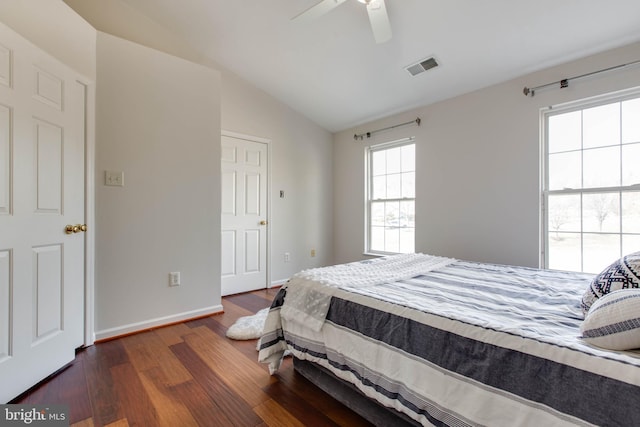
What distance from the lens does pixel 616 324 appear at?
846 mm

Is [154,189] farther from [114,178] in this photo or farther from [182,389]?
[182,389]

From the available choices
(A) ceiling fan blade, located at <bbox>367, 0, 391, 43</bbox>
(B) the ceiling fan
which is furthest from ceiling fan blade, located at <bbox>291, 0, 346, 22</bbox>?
(A) ceiling fan blade, located at <bbox>367, 0, 391, 43</bbox>

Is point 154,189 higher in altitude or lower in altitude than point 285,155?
lower

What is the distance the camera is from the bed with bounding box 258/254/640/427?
80 centimetres

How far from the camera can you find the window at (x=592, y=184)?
7.80ft

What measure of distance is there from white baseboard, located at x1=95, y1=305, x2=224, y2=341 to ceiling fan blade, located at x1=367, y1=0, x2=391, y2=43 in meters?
2.81

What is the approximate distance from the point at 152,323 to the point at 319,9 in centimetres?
279

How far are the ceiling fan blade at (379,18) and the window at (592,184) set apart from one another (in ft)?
5.95

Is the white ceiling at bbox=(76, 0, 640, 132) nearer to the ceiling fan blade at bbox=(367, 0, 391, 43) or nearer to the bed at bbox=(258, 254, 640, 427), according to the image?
the ceiling fan blade at bbox=(367, 0, 391, 43)

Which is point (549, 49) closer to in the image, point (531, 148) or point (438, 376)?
point (531, 148)

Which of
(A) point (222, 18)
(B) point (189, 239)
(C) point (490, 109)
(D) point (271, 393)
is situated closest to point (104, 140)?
(B) point (189, 239)

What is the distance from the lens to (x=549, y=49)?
8.11ft

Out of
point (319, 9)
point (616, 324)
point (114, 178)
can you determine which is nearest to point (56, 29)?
point (114, 178)

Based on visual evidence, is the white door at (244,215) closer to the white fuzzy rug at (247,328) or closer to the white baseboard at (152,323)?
the white baseboard at (152,323)
